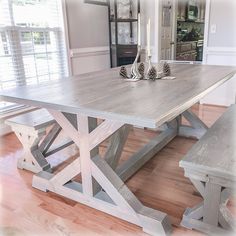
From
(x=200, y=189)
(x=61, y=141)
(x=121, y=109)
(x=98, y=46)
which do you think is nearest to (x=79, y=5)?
(x=98, y=46)

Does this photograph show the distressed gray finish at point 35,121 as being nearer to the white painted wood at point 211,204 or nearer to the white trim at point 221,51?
the white painted wood at point 211,204

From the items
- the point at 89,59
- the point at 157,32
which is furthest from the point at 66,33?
the point at 157,32

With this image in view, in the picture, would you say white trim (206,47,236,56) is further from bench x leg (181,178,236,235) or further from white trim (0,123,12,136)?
white trim (0,123,12,136)

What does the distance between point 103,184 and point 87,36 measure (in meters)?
3.03

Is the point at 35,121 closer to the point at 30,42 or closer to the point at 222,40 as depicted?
the point at 30,42

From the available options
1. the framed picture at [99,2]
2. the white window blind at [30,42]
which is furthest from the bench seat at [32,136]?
the framed picture at [99,2]

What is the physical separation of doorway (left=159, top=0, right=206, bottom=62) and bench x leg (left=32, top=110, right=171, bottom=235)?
324 cm

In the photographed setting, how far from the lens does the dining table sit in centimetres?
132

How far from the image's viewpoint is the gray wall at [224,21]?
3.51 m

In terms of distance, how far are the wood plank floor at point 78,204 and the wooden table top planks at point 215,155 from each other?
45 cm

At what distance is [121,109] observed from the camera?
1296 millimetres

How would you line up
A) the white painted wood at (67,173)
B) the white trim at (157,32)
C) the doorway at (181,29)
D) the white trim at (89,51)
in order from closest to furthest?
the white painted wood at (67,173) → the white trim at (89,51) → the white trim at (157,32) → the doorway at (181,29)

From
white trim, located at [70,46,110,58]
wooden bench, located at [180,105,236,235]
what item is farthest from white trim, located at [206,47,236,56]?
wooden bench, located at [180,105,236,235]

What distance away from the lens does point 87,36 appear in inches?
161
